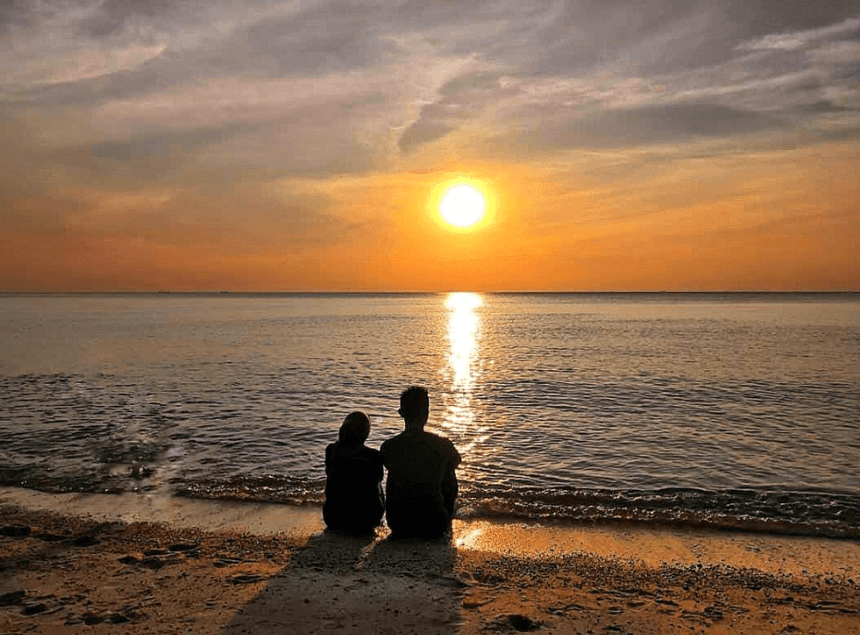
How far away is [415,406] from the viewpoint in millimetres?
8148

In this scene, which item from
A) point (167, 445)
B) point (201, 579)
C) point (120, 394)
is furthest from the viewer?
point (120, 394)

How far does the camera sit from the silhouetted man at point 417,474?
8.05 meters

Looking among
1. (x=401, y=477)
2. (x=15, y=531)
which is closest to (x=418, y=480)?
(x=401, y=477)

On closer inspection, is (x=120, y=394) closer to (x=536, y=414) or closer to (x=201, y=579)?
(x=536, y=414)

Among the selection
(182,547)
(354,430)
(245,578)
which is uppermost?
(354,430)

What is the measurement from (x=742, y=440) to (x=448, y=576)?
11865 mm

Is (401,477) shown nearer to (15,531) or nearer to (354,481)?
(354,481)

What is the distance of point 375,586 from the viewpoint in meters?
6.65

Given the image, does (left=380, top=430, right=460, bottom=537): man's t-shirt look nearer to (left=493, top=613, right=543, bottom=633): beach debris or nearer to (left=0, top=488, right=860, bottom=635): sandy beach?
(left=0, top=488, right=860, bottom=635): sandy beach

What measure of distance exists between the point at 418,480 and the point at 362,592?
1.81 metres

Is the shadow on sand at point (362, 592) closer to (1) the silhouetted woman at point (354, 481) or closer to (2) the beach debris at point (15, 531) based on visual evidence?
(1) the silhouetted woman at point (354, 481)

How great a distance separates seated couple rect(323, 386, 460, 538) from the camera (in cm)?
806

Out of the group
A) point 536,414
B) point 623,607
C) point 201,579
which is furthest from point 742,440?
point 201,579

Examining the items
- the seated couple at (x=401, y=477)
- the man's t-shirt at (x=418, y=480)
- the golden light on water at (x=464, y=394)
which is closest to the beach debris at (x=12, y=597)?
the seated couple at (x=401, y=477)
